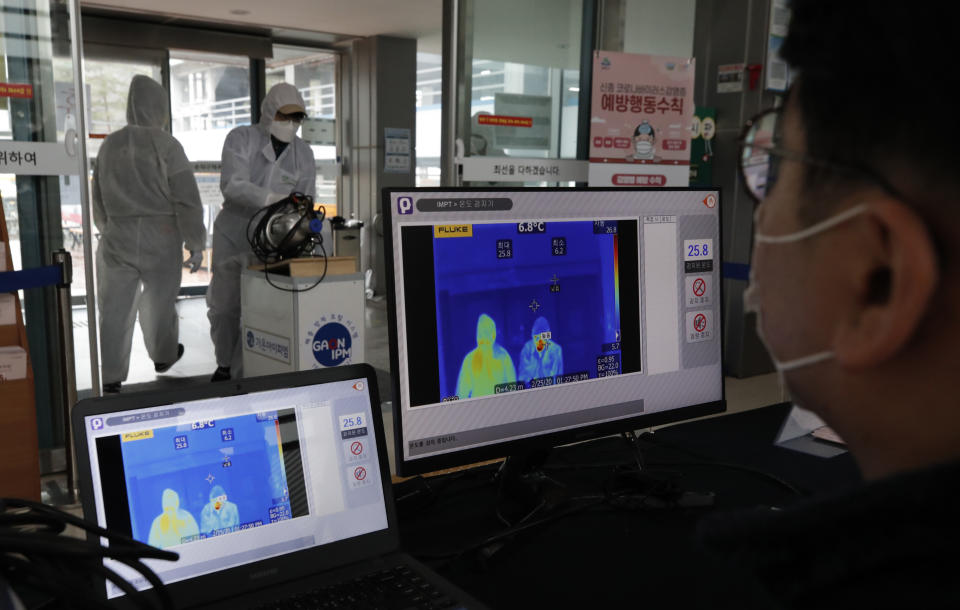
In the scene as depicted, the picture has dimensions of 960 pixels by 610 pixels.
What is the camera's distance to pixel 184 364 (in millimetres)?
5102

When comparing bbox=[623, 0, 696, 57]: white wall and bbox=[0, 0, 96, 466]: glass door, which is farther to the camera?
bbox=[623, 0, 696, 57]: white wall

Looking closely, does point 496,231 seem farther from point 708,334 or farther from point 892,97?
point 892,97

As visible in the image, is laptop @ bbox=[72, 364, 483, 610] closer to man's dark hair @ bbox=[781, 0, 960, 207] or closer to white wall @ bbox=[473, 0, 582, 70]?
man's dark hair @ bbox=[781, 0, 960, 207]

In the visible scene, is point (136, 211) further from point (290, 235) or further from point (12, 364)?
point (12, 364)

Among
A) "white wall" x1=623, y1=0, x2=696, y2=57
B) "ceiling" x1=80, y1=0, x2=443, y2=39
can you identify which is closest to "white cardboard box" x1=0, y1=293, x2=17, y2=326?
"white wall" x1=623, y1=0, x2=696, y2=57

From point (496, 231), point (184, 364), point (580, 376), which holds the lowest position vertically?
point (184, 364)

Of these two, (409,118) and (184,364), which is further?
(409,118)

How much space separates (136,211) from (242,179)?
0.66 meters

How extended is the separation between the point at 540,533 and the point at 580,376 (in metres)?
0.24

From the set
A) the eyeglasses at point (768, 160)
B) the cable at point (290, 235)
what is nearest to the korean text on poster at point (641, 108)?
the cable at point (290, 235)

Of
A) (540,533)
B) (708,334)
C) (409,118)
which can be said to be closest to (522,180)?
(708,334)

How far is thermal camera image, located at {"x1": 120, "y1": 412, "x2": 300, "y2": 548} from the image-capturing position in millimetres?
842

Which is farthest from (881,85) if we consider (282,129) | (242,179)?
(282,129)

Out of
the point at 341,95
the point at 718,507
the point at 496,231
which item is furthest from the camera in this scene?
the point at 341,95
